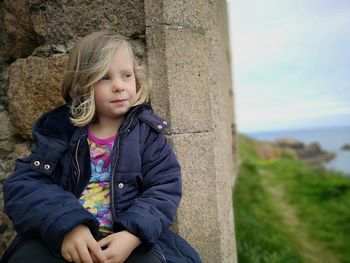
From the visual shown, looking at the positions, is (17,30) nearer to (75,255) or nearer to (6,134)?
(6,134)

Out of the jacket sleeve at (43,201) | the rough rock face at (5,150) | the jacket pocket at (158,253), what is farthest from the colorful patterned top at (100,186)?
the rough rock face at (5,150)

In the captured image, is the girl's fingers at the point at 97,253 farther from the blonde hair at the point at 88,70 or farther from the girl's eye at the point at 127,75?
the girl's eye at the point at 127,75

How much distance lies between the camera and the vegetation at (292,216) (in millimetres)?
4457

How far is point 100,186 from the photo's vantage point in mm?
1672

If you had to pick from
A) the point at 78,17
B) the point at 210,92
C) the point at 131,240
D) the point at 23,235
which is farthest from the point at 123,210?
the point at 78,17

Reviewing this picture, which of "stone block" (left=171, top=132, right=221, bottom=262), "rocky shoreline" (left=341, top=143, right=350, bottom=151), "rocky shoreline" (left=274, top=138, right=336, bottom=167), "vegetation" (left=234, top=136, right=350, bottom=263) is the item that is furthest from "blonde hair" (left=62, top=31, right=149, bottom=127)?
"rocky shoreline" (left=341, top=143, right=350, bottom=151)

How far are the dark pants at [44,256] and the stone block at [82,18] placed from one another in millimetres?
1174

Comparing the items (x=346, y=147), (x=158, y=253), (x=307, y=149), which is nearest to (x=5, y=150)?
(x=158, y=253)

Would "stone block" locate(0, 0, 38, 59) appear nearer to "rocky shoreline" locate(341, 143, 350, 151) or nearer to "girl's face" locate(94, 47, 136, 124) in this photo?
"girl's face" locate(94, 47, 136, 124)

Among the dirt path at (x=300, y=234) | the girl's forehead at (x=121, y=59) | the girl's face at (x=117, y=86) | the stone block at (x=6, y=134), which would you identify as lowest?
the dirt path at (x=300, y=234)

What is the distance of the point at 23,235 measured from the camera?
1.56 meters

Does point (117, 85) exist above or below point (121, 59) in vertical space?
below

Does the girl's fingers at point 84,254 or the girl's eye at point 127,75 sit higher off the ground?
the girl's eye at point 127,75

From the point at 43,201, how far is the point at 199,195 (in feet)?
2.80
